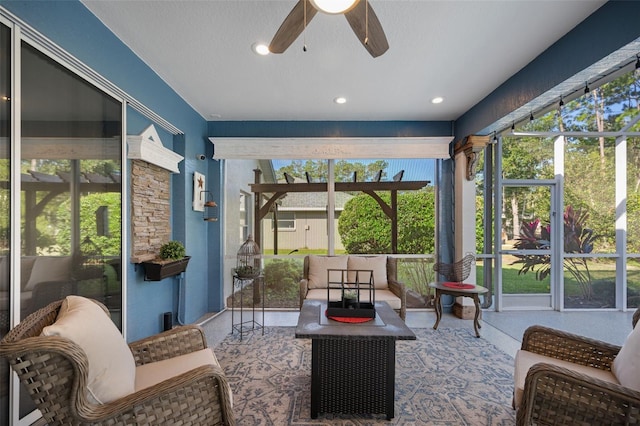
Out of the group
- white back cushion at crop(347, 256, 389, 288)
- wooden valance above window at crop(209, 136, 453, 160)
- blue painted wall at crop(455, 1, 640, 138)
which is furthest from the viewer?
wooden valance above window at crop(209, 136, 453, 160)

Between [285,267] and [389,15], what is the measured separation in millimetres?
3418

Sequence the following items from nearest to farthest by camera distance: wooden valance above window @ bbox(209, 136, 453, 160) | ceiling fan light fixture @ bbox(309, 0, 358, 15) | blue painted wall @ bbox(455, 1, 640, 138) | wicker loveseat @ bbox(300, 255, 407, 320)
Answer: ceiling fan light fixture @ bbox(309, 0, 358, 15), blue painted wall @ bbox(455, 1, 640, 138), wicker loveseat @ bbox(300, 255, 407, 320), wooden valance above window @ bbox(209, 136, 453, 160)

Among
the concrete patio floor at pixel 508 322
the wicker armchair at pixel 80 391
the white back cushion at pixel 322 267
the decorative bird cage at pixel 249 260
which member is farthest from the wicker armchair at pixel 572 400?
the decorative bird cage at pixel 249 260

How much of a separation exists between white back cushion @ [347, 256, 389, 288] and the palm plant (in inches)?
86.7

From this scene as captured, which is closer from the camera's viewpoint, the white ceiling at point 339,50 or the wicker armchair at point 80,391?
the wicker armchair at point 80,391

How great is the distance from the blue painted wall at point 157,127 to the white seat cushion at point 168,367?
126 centimetres

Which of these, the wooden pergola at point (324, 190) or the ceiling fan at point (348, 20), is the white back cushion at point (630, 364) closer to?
the ceiling fan at point (348, 20)

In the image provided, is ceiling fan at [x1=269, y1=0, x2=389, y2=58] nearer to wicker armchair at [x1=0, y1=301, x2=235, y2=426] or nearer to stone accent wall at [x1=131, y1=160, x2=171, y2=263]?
wicker armchair at [x1=0, y1=301, x2=235, y2=426]

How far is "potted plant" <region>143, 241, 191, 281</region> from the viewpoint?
2.81 metres

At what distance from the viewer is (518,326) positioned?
3.73m

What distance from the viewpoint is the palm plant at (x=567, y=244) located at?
4.42m

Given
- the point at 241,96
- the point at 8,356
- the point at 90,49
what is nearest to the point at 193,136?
the point at 241,96

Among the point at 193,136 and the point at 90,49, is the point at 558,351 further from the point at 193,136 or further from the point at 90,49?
the point at 193,136

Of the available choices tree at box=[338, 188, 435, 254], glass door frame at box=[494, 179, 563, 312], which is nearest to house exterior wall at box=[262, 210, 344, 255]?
tree at box=[338, 188, 435, 254]
